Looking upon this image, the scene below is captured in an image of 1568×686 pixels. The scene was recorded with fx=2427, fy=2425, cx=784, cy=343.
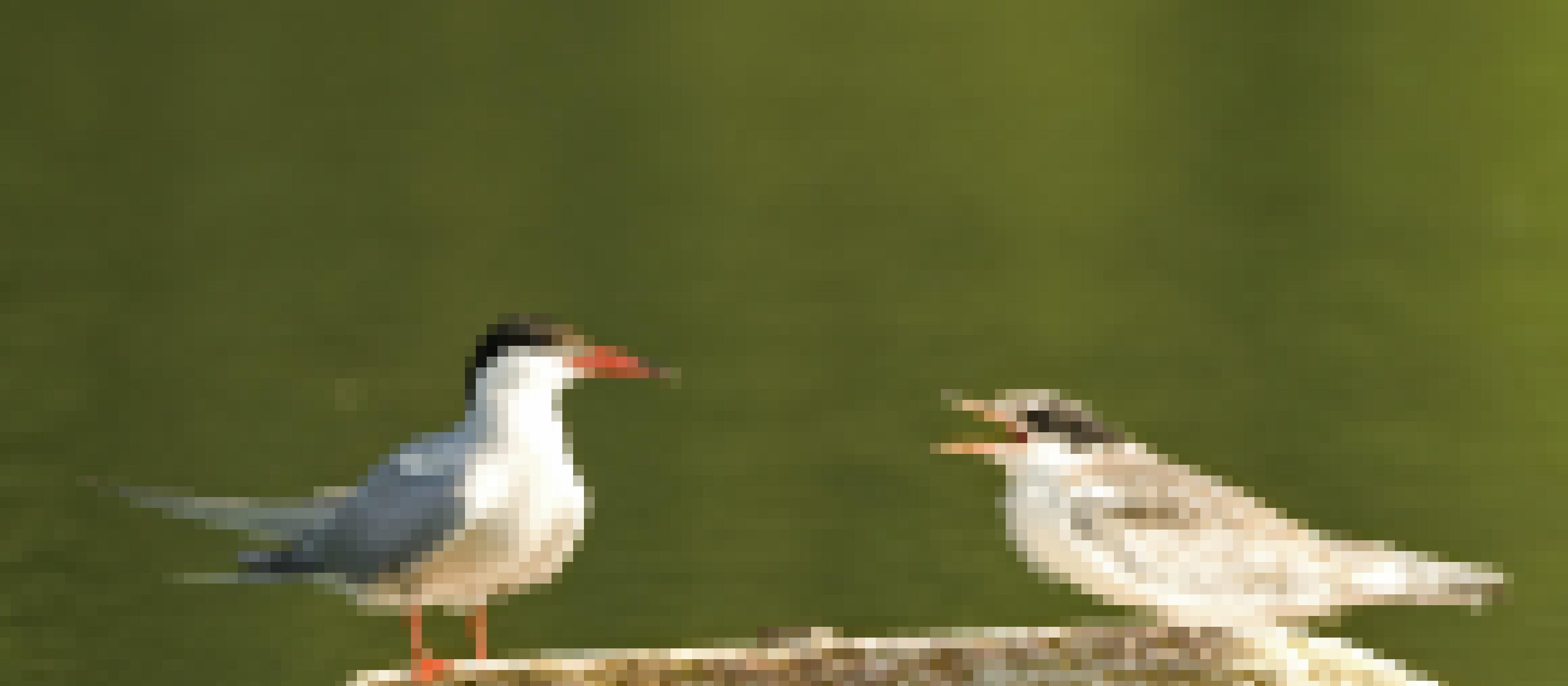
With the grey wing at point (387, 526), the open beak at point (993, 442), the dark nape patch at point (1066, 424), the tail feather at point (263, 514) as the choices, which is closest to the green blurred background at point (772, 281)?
the dark nape patch at point (1066, 424)

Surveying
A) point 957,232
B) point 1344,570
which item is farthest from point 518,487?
point 957,232

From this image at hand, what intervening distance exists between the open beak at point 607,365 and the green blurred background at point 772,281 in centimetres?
214

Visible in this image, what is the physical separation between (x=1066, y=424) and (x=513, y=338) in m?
1.27

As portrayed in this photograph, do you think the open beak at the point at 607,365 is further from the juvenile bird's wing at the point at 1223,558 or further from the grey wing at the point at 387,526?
the juvenile bird's wing at the point at 1223,558

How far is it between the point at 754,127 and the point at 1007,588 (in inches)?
489

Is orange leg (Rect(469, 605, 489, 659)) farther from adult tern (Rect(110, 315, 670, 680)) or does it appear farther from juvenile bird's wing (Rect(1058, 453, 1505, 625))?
juvenile bird's wing (Rect(1058, 453, 1505, 625))

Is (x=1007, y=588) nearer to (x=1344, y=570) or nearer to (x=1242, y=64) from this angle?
(x=1344, y=570)

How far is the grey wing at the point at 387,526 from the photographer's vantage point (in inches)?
190

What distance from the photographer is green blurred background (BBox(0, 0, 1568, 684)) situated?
26.9 feet

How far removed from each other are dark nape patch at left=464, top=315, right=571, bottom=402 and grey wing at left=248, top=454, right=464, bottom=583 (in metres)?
0.23

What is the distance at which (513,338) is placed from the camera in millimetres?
5016

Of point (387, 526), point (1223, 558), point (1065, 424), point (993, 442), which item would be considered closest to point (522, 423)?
point (387, 526)

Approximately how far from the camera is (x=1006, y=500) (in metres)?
5.41

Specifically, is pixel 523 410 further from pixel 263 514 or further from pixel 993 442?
pixel 993 442
